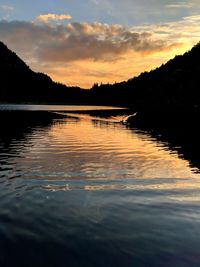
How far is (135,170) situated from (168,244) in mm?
15804

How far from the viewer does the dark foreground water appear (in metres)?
13.3

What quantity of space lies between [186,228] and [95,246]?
14.4ft

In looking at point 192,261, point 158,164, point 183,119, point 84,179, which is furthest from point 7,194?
point 183,119

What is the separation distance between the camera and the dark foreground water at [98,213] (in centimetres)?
1330

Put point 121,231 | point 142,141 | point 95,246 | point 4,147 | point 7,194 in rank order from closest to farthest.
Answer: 1. point 95,246
2. point 121,231
3. point 7,194
4. point 4,147
5. point 142,141

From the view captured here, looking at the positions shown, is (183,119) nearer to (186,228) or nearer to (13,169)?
(13,169)

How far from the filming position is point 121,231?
15719 mm

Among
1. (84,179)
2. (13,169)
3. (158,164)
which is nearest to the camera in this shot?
(84,179)

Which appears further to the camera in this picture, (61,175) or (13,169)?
(13,169)

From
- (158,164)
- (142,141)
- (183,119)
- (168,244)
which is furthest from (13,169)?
(183,119)

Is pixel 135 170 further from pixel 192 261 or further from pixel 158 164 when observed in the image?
pixel 192 261

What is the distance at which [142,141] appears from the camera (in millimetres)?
53594

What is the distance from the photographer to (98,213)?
18188mm

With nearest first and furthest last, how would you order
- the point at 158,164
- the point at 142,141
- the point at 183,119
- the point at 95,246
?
the point at 95,246 → the point at 158,164 → the point at 142,141 → the point at 183,119
